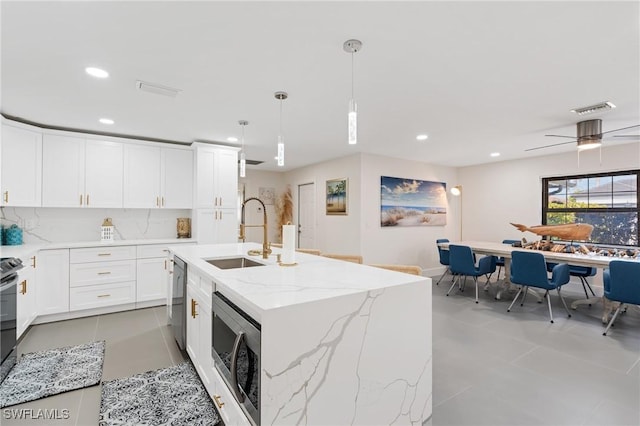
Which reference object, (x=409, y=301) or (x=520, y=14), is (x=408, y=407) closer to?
(x=409, y=301)

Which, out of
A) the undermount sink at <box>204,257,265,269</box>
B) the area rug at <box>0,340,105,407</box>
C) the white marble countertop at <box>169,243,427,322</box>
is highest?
the white marble countertop at <box>169,243,427,322</box>

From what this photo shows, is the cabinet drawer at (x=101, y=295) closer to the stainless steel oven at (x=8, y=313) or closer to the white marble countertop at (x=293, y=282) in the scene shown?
the stainless steel oven at (x=8, y=313)

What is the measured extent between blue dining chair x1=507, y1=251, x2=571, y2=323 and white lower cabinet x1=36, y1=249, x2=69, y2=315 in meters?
5.61

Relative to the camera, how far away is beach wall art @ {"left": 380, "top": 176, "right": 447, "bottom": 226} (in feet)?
18.5

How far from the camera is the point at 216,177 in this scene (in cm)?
467

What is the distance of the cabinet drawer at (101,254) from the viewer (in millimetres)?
3712

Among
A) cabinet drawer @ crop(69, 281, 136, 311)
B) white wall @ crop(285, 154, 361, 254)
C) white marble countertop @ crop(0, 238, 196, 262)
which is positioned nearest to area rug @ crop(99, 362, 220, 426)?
white marble countertop @ crop(0, 238, 196, 262)

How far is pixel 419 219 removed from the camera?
6.20 metres

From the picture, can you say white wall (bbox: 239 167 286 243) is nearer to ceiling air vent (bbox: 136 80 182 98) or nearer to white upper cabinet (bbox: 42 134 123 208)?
white upper cabinet (bbox: 42 134 123 208)

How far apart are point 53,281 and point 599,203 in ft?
26.3

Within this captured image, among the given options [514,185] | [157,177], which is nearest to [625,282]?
[514,185]

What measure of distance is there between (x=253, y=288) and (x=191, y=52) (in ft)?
5.53

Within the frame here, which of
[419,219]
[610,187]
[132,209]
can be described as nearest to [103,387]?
[132,209]

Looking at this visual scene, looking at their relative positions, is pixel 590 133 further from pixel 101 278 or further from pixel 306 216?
pixel 101 278
